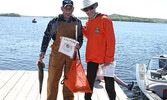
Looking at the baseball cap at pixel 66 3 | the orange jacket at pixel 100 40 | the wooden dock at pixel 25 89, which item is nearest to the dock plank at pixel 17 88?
the wooden dock at pixel 25 89

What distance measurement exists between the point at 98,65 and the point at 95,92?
5.02 ft

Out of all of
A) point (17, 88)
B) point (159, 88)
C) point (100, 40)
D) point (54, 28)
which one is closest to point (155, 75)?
point (159, 88)

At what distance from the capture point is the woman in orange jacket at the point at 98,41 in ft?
10.7

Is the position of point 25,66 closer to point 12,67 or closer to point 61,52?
point 12,67

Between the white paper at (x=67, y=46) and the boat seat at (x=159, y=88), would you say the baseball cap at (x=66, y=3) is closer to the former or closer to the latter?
the white paper at (x=67, y=46)

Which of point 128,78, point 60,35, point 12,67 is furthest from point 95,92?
point 12,67

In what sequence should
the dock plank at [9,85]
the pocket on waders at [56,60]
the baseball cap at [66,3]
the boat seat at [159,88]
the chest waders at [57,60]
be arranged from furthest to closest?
the boat seat at [159,88] → the dock plank at [9,85] → the pocket on waders at [56,60] → the chest waders at [57,60] → the baseball cap at [66,3]

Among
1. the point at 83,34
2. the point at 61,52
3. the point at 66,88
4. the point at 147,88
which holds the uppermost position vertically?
the point at 83,34

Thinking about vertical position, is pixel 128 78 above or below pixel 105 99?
below

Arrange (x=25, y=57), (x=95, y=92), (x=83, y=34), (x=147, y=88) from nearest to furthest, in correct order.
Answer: (x=83, y=34) < (x=95, y=92) < (x=147, y=88) < (x=25, y=57)

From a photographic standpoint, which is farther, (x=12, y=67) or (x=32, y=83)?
(x=12, y=67)

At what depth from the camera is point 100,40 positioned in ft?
11.0

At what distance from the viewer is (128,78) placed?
12.4m

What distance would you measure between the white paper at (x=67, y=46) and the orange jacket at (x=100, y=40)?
0.27 meters
